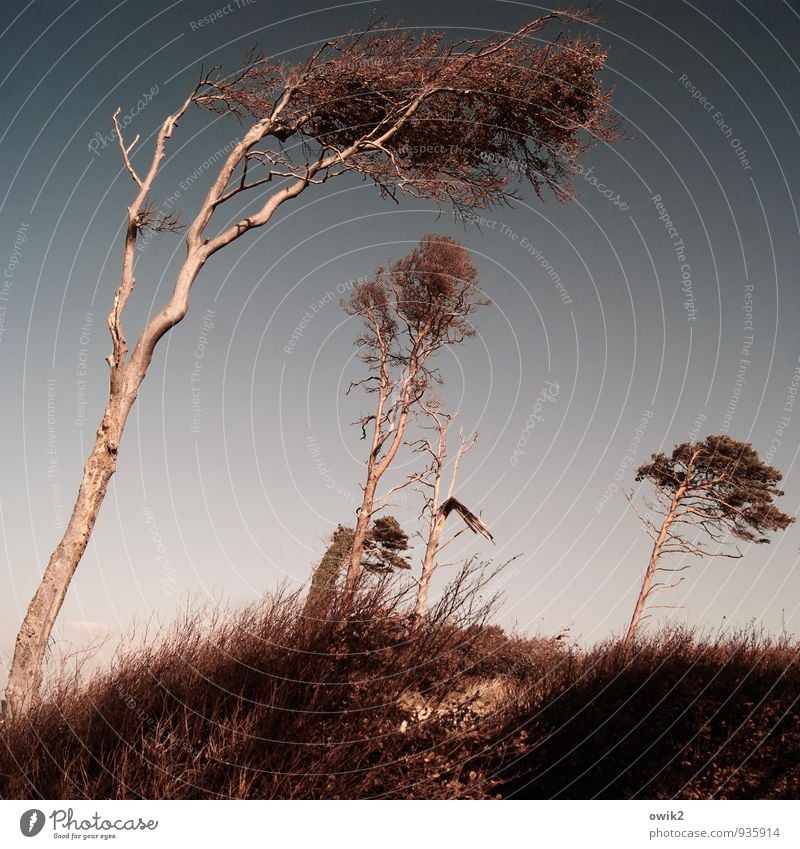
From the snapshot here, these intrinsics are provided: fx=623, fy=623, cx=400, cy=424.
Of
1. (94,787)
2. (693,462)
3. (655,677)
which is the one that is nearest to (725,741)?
(655,677)

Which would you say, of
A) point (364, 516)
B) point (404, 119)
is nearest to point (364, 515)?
point (364, 516)

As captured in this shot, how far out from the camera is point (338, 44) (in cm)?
818

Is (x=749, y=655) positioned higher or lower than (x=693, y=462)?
lower

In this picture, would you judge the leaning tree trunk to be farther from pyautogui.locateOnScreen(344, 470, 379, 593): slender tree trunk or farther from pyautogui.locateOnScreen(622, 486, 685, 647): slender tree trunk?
pyautogui.locateOnScreen(622, 486, 685, 647): slender tree trunk

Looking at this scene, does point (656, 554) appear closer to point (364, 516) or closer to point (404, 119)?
point (364, 516)

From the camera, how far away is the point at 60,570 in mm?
5773

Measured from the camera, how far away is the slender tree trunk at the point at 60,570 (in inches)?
217

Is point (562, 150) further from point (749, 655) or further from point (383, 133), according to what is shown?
point (749, 655)

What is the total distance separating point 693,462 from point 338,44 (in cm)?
1641

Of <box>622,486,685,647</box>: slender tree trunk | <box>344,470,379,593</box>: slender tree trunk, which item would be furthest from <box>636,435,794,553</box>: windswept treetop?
<box>344,470,379,593</box>: slender tree trunk

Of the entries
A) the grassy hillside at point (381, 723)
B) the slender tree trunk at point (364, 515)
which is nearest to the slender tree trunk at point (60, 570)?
the grassy hillside at point (381, 723)

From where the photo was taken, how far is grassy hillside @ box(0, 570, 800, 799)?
15.5 feet

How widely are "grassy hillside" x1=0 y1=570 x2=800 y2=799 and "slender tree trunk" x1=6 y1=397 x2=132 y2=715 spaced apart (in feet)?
1.20

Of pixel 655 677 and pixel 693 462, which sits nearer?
pixel 655 677
